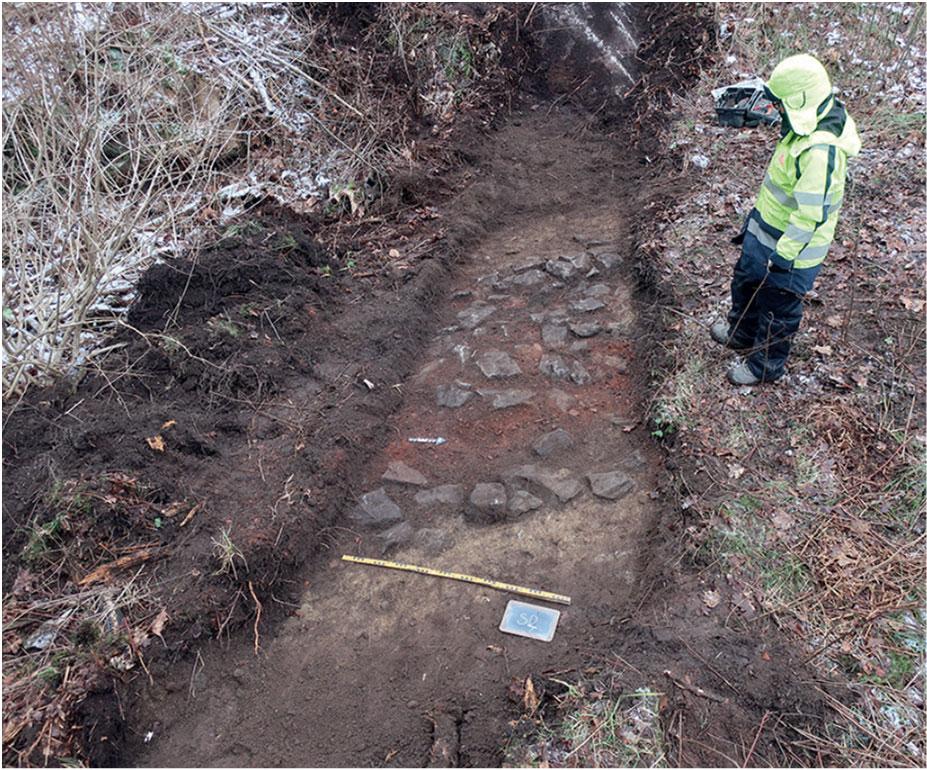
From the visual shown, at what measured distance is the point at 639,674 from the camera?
348 cm

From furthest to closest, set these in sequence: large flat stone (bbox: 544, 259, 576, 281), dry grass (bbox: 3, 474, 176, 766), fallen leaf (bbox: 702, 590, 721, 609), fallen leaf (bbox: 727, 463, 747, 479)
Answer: large flat stone (bbox: 544, 259, 576, 281) < fallen leaf (bbox: 727, 463, 747, 479) < fallen leaf (bbox: 702, 590, 721, 609) < dry grass (bbox: 3, 474, 176, 766)

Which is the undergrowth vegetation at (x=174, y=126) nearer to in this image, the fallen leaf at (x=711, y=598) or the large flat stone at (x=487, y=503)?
the large flat stone at (x=487, y=503)

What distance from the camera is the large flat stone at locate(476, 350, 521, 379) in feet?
18.0

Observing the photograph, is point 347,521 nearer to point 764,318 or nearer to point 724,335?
point 724,335

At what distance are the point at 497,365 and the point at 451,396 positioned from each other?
1.55 ft

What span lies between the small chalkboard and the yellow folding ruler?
0.21ft

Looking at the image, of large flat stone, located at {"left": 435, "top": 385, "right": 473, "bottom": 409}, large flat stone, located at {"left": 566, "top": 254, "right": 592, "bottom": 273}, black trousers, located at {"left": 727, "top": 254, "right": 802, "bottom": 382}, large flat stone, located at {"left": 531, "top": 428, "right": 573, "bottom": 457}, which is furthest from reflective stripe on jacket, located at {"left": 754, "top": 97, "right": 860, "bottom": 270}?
large flat stone, located at {"left": 435, "top": 385, "right": 473, "bottom": 409}

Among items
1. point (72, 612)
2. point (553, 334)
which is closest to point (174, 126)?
point (553, 334)

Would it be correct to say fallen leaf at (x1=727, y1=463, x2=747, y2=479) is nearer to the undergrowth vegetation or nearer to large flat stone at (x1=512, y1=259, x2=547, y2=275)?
large flat stone at (x1=512, y1=259, x2=547, y2=275)

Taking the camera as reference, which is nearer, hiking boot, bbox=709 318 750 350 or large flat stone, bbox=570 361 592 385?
hiking boot, bbox=709 318 750 350

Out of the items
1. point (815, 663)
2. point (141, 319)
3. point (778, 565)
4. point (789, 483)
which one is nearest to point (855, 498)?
point (789, 483)

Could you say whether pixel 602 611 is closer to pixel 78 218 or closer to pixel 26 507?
pixel 26 507

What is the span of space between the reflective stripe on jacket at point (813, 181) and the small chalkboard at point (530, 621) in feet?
8.26

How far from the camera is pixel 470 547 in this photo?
4.34 metres
